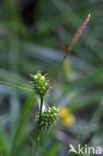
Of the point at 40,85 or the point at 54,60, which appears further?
the point at 54,60

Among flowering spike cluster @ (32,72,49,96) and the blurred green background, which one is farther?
the blurred green background

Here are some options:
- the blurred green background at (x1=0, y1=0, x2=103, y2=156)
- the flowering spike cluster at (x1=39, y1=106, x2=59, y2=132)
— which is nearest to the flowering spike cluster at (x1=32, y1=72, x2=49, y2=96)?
the flowering spike cluster at (x1=39, y1=106, x2=59, y2=132)

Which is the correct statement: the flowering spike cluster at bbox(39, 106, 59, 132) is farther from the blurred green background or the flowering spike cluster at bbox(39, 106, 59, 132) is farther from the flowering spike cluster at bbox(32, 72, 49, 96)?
the blurred green background

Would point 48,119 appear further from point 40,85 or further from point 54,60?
point 54,60

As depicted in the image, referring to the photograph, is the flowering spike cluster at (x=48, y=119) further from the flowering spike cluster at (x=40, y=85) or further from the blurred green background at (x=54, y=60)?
the blurred green background at (x=54, y=60)

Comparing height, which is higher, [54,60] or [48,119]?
[54,60]

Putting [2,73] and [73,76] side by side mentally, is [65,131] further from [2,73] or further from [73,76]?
[2,73]

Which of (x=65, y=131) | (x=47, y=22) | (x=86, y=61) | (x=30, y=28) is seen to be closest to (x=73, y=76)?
(x=86, y=61)

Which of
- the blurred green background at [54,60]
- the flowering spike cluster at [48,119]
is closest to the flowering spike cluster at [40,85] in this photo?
the flowering spike cluster at [48,119]

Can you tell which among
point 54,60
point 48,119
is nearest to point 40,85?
point 48,119
